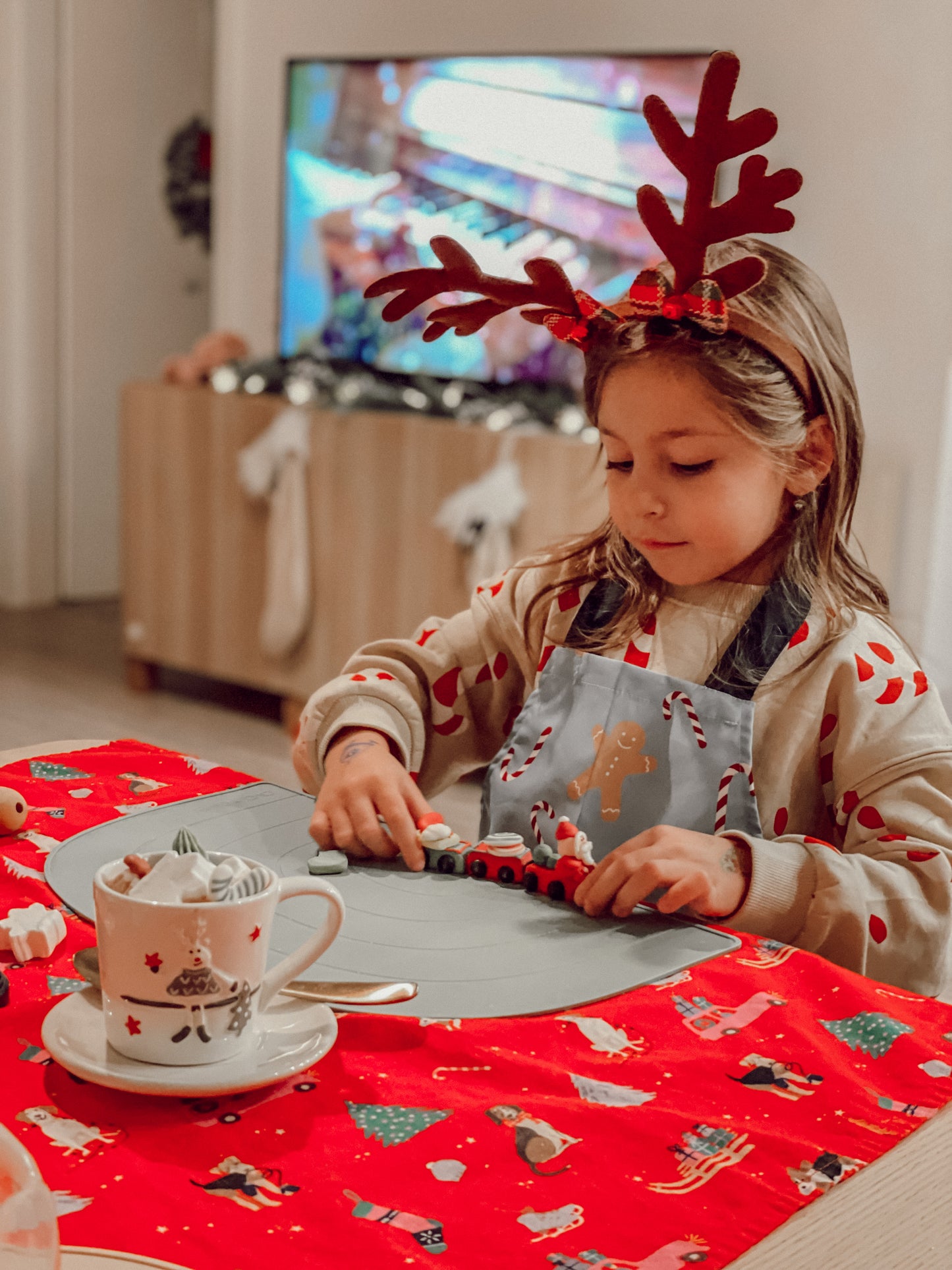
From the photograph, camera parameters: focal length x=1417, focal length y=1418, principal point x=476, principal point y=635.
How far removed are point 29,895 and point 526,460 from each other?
6.92 feet

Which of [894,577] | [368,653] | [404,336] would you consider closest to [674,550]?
[368,653]

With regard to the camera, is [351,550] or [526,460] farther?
[351,550]

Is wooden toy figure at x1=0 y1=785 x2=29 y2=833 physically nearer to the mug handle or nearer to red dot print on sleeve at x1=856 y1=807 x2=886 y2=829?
the mug handle

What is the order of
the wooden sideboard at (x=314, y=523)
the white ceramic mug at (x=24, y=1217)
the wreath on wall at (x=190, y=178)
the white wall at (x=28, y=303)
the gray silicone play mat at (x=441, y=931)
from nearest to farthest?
the white ceramic mug at (x=24, y=1217) < the gray silicone play mat at (x=441, y=931) < the wooden sideboard at (x=314, y=523) < the white wall at (x=28, y=303) < the wreath on wall at (x=190, y=178)

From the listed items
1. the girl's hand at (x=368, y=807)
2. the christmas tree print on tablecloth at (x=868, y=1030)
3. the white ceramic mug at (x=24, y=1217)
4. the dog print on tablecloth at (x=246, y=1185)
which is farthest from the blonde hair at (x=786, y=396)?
the white ceramic mug at (x=24, y=1217)

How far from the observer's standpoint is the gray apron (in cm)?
96

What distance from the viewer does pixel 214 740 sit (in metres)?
3.18

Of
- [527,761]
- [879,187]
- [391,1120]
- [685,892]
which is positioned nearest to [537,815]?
[527,761]

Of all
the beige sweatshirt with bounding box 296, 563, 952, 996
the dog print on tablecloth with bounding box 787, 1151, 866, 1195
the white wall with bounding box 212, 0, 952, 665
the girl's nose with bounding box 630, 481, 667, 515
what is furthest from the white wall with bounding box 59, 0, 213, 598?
the dog print on tablecloth with bounding box 787, 1151, 866, 1195

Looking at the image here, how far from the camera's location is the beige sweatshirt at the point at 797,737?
845mm

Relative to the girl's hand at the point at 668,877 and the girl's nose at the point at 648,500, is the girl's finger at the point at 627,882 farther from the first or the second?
the girl's nose at the point at 648,500

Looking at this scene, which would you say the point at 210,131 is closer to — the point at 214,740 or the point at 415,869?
the point at 214,740

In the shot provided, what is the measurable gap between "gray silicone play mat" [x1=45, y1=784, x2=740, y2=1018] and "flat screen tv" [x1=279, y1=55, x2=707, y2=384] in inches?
83.3

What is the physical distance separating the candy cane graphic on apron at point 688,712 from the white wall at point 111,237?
12.3 feet
